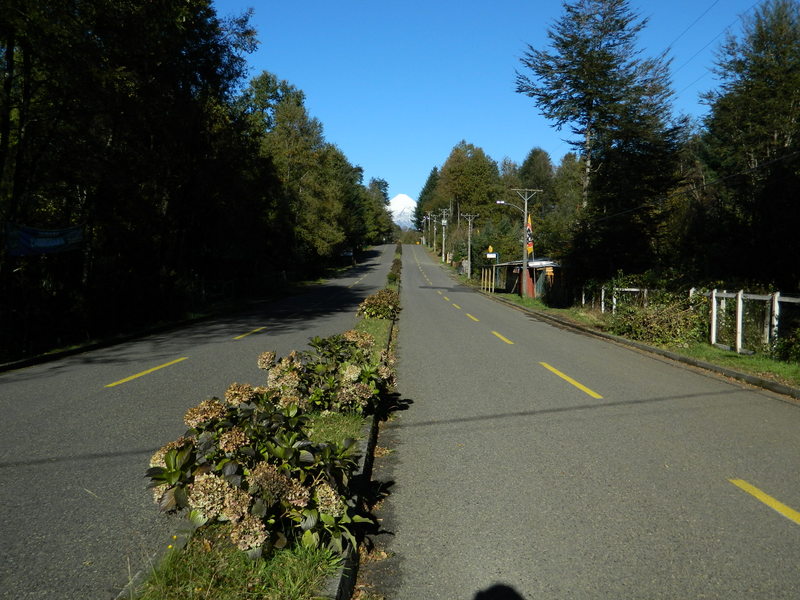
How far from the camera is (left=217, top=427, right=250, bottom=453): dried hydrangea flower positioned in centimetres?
332

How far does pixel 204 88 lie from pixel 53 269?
32.5 feet

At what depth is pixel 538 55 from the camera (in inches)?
1243

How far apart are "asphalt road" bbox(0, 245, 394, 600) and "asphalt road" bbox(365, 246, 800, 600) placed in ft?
5.56

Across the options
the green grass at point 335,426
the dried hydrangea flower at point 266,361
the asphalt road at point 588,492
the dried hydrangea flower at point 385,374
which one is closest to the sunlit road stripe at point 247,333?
the asphalt road at point 588,492

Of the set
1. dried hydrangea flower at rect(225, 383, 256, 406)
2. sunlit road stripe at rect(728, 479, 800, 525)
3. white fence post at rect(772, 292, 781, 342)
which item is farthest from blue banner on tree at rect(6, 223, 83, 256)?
white fence post at rect(772, 292, 781, 342)

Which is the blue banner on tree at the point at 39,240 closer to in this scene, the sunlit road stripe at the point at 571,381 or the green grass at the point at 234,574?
Answer: the sunlit road stripe at the point at 571,381

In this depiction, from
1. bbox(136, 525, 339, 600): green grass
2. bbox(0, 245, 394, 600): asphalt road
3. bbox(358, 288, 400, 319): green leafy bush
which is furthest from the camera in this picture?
bbox(358, 288, 400, 319): green leafy bush

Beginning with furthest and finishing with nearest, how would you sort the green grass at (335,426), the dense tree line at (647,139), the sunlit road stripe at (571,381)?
the dense tree line at (647,139)
the sunlit road stripe at (571,381)
the green grass at (335,426)

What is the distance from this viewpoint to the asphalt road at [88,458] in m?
3.27

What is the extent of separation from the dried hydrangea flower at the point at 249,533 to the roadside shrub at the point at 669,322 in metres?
13.7

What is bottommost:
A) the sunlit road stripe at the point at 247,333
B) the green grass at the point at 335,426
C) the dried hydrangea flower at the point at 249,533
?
the sunlit road stripe at the point at 247,333

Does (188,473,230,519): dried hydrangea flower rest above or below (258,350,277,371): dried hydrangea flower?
below

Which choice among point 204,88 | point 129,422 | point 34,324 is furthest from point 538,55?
point 129,422

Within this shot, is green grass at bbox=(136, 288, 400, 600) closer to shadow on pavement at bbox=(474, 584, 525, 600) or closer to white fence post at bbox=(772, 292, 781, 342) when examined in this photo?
shadow on pavement at bbox=(474, 584, 525, 600)
